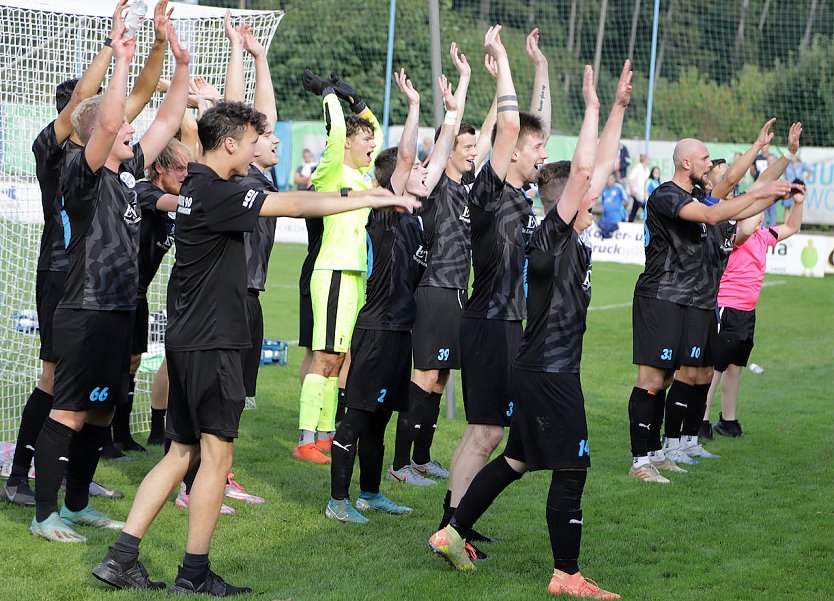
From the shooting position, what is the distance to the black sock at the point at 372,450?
6.60 meters

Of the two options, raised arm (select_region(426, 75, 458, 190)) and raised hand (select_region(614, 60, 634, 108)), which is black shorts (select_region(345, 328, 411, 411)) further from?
raised hand (select_region(614, 60, 634, 108))

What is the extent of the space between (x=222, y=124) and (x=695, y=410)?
17.0 feet

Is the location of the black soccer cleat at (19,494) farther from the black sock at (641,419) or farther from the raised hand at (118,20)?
the black sock at (641,419)

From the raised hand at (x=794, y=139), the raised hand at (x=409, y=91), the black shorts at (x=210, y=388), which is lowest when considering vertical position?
the black shorts at (x=210, y=388)

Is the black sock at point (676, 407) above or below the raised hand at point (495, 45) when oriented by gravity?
below

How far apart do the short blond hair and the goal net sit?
2387 millimetres

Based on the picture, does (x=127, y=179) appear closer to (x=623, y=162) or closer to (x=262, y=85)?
(x=262, y=85)

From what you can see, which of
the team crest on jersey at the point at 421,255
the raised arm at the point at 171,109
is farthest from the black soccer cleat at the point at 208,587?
the team crest on jersey at the point at 421,255

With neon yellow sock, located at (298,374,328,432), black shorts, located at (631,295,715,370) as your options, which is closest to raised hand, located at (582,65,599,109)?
black shorts, located at (631,295,715,370)

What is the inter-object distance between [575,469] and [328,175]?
246 centimetres

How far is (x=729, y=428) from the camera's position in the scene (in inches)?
376

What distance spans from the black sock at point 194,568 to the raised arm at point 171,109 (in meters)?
Result: 2.37

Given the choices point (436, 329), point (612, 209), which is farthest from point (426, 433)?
point (612, 209)

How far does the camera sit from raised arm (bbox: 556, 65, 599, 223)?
4957mm
